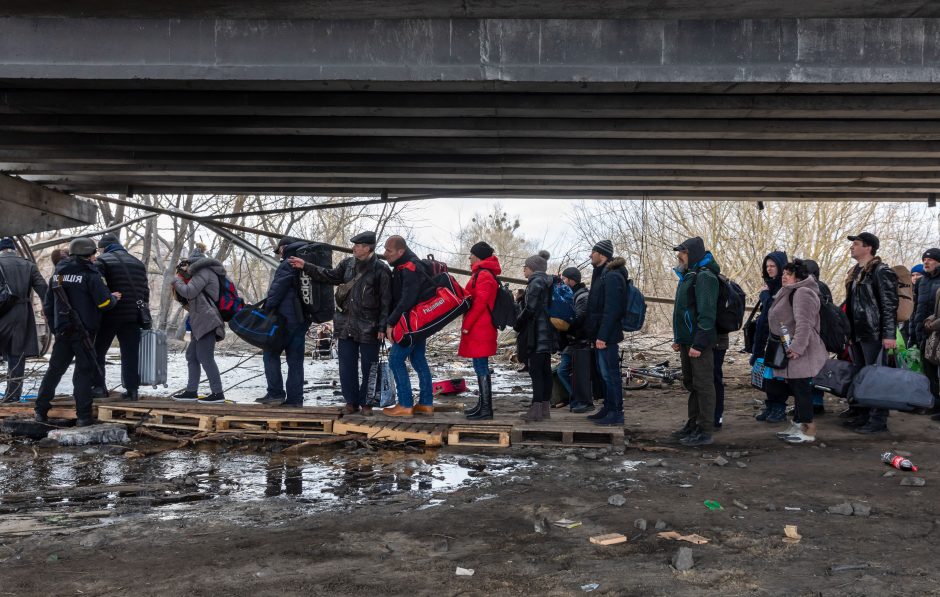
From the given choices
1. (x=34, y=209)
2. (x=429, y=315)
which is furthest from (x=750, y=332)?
(x=34, y=209)

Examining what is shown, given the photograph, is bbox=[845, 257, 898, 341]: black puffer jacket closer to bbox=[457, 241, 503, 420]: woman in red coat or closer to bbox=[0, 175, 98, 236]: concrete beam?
bbox=[457, 241, 503, 420]: woman in red coat

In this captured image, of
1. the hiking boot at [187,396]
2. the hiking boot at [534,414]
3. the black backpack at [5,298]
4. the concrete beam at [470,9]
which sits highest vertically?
the concrete beam at [470,9]

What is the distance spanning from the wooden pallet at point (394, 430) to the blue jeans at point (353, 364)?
47 centimetres

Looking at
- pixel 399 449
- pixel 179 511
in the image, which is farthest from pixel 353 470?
pixel 179 511

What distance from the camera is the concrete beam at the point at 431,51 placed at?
22.6 ft

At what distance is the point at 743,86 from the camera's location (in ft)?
23.1

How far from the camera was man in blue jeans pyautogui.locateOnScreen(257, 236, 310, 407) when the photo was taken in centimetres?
901

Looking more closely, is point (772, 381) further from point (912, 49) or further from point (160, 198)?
point (160, 198)

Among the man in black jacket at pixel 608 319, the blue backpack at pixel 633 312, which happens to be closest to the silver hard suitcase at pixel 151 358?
the man in black jacket at pixel 608 319

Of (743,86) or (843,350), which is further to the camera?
(843,350)

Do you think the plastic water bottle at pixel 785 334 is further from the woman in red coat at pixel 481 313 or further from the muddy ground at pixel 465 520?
the woman in red coat at pixel 481 313

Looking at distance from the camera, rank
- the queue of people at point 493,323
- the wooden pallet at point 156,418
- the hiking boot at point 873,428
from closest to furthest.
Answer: the queue of people at point 493,323 < the wooden pallet at point 156,418 < the hiking boot at point 873,428

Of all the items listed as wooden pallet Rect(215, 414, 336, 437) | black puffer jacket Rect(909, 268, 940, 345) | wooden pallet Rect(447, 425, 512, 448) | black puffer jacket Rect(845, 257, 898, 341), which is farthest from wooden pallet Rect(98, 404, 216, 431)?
black puffer jacket Rect(909, 268, 940, 345)

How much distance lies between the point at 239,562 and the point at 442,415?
4.38m
